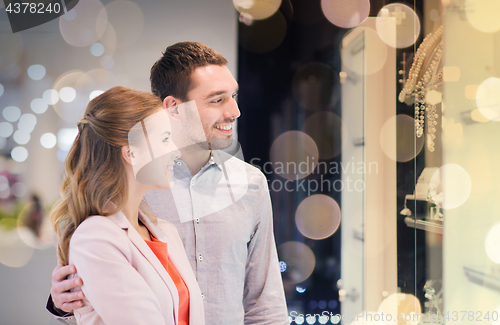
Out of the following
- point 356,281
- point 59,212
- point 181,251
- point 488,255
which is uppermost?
point 59,212

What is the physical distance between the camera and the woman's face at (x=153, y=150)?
801mm

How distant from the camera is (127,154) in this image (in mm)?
798

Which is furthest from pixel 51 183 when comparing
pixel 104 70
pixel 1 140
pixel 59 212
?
pixel 59 212

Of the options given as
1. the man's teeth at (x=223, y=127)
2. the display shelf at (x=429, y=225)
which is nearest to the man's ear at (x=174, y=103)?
the man's teeth at (x=223, y=127)

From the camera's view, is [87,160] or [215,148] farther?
[215,148]

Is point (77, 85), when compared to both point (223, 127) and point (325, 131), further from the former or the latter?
point (325, 131)

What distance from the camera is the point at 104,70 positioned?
185 cm

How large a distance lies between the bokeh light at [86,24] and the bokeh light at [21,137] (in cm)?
53

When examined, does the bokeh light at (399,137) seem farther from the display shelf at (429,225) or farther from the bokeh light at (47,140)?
Result: the bokeh light at (47,140)

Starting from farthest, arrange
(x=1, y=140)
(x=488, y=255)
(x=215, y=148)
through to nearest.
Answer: (x=1, y=140) → (x=488, y=255) → (x=215, y=148)

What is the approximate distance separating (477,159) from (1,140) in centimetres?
226

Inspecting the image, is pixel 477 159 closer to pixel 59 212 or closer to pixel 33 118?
pixel 59 212

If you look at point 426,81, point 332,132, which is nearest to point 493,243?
point 426,81

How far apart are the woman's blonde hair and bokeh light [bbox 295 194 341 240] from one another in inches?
53.8
